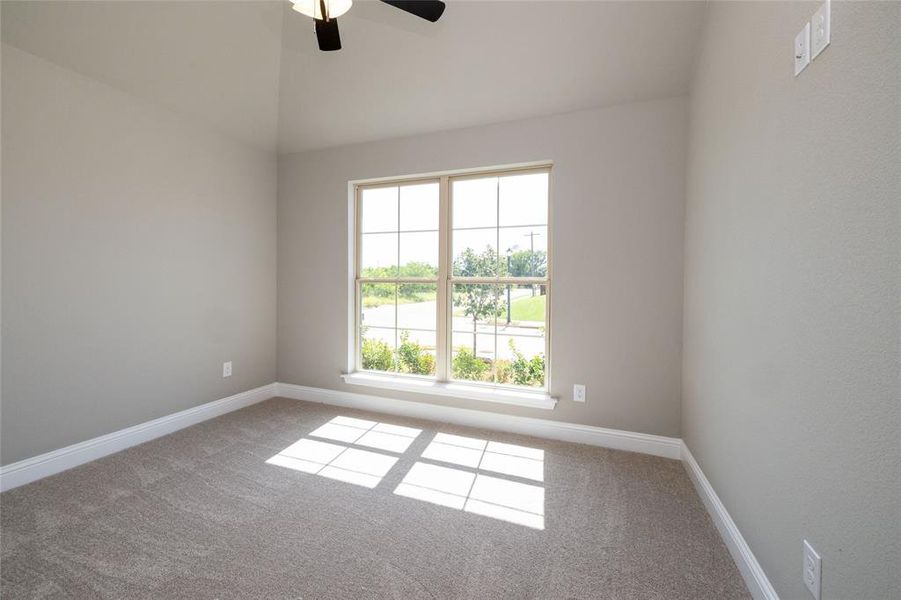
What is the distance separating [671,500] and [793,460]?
1051 mm

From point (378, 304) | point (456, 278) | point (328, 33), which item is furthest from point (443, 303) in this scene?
point (328, 33)

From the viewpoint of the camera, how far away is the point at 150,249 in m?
2.77

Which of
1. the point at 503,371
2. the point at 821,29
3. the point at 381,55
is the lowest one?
the point at 503,371

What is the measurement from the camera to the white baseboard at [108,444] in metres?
2.13

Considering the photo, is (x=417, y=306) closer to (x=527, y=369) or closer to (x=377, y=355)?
(x=377, y=355)

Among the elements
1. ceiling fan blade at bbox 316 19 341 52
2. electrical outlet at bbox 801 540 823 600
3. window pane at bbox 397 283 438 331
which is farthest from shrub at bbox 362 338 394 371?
electrical outlet at bbox 801 540 823 600

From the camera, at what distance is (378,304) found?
11.8 feet

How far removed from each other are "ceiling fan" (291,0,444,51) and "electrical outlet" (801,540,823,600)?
2.41 metres

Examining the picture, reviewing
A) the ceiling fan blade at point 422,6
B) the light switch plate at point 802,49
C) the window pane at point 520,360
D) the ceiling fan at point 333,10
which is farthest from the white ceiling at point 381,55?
the window pane at point 520,360

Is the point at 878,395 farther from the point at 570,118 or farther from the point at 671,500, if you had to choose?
the point at 570,118

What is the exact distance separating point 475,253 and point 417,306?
2.40 ft

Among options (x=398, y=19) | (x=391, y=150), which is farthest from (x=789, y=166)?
(x=391, y=150)

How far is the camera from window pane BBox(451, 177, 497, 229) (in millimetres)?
3131

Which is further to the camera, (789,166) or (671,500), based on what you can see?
(671,500)
